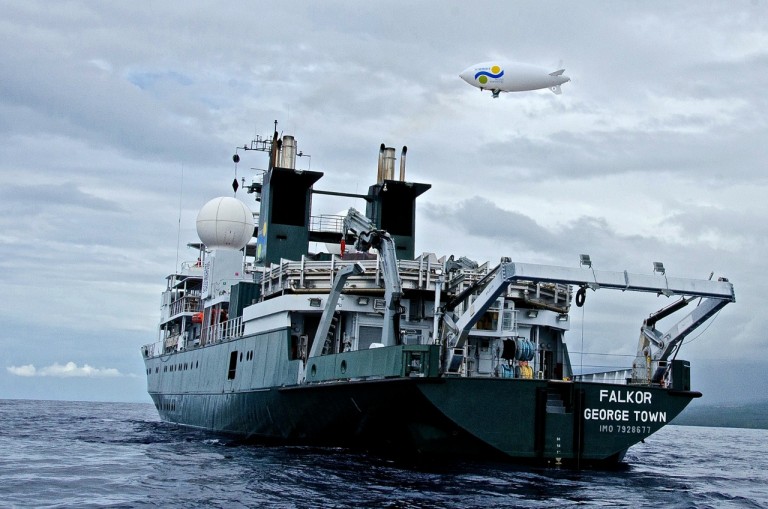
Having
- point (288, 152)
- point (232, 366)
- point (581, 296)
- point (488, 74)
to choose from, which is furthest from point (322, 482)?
point (488, 74)

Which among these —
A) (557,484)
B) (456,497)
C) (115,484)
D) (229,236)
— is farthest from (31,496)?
(229,236)

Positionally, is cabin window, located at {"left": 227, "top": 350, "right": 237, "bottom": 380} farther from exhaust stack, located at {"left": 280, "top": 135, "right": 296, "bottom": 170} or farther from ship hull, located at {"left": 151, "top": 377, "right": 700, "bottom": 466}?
ship hull, located at {"left": 151, "top": 377, "right": 700, "bottom": 466}

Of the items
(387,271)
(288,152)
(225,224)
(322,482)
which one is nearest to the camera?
(322,482)

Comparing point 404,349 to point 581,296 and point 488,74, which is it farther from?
point 488,74

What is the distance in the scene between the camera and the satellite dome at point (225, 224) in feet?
147

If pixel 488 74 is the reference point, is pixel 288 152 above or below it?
below

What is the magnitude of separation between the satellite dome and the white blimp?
1215 centimetres

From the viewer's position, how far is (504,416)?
24.1 meters

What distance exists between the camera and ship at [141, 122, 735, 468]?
950 inches

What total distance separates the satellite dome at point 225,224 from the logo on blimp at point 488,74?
477 inches

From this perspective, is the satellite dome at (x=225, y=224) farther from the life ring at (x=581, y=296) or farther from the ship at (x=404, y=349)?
the life ring at (x=581, y=296)

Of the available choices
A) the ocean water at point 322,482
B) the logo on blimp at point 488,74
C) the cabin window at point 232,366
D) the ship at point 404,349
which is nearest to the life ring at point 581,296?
the ship at point 404,349

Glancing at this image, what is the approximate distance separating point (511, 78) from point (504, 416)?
22.5 m

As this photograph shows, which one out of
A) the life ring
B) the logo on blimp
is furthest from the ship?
the logo on blimp
